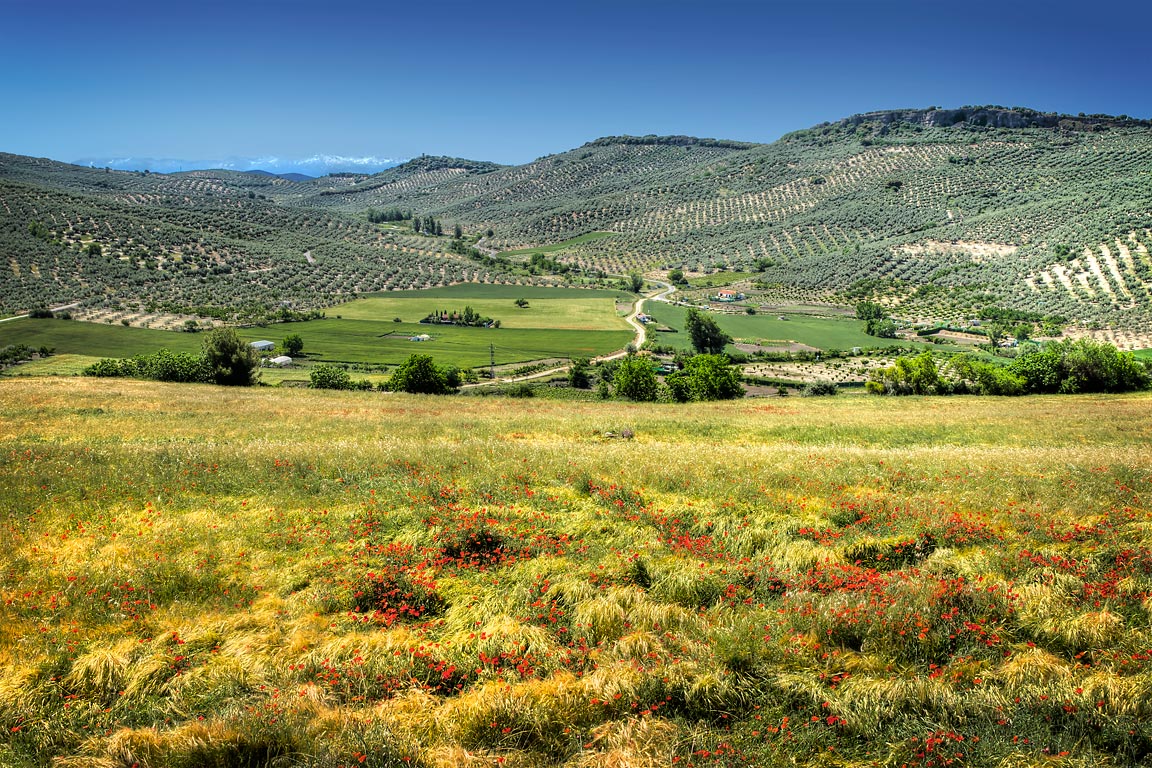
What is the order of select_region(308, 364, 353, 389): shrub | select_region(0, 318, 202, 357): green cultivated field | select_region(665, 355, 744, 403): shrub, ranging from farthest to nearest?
select_region(0, 318, 202, 357): green cultivated field, select_region(308, 364, 353, 389): shrub, select_region(665, 355, 744, 403): shrub

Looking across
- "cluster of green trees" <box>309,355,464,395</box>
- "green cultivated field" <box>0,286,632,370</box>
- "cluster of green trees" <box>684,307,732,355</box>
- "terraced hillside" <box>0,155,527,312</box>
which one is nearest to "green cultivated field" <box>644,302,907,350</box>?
"cluster of green trees" <box>684,307,732,355</box>

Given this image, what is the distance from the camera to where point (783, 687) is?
24.9 ft

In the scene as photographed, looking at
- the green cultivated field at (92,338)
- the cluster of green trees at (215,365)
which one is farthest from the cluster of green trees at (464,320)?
the cluster of green trees at (215,365)

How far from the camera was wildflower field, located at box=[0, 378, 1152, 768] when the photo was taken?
675 centimetres

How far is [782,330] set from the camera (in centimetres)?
13100

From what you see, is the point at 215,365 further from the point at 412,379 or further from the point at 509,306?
the point at 509,306

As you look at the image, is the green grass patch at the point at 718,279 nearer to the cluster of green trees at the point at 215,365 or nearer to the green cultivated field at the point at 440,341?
the green cultivated field at the point at 440,341

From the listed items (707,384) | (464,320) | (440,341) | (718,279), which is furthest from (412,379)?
(718,279)

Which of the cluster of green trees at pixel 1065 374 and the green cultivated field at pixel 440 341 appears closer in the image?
the cluster of green trees at pixel 1065 374

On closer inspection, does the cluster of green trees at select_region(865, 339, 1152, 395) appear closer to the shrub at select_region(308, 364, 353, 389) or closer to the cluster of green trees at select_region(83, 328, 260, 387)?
the shrub at select_region(308, 364, 353, 389)

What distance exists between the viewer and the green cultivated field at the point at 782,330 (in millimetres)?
118938

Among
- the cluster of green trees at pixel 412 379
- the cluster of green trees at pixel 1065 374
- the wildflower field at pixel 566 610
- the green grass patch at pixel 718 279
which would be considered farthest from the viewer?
the green grass patch at pixel 718 279

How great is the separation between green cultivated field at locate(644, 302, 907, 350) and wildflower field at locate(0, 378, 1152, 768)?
105174mm

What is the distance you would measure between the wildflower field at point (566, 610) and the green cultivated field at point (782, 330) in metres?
105
